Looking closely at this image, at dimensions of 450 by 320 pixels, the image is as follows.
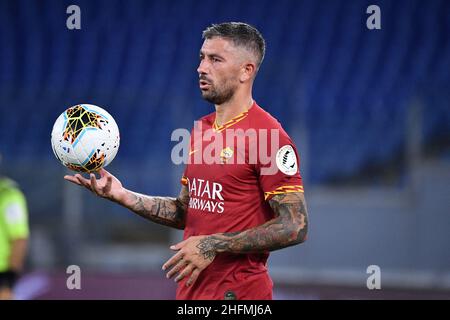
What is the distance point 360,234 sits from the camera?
330 inches

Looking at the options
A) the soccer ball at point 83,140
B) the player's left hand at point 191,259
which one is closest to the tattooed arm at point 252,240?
the player's left hand at point 191,259

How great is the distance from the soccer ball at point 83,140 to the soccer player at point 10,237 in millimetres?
2665

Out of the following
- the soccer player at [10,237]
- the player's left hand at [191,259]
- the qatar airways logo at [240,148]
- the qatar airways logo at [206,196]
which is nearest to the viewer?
the player's left hand at [191,259]

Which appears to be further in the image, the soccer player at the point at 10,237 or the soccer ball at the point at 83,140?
the soccer player at the point at 10,237

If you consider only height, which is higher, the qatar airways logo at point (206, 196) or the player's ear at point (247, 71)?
the player's ear at point (247, 71)

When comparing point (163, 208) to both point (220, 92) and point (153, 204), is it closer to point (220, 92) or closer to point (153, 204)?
point (153, 204)

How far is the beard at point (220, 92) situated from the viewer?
3.93 m

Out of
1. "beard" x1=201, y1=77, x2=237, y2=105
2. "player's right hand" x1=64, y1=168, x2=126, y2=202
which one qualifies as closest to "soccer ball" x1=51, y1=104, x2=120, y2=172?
"player's right hand" x1=64, y1=168, x2=126, y2=202

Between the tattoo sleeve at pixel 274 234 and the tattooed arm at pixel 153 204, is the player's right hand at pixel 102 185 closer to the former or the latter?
the tattooed arm at pixel 153 204

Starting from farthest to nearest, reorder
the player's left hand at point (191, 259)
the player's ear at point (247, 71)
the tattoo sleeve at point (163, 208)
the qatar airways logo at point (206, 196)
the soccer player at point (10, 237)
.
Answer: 1. the soccer player at point (10, 237)
2. the tattoo sleeve at point (163, 208)
3. the player's ear at point (247, 71)
4. the qatar airways logo at point (206, 196)
5. the player's left hand at point (191, 259)

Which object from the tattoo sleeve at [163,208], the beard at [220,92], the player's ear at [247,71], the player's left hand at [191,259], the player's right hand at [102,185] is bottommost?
the player's left hand at [191,259]

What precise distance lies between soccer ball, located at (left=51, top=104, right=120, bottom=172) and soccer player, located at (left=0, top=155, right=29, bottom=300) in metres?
2.67
